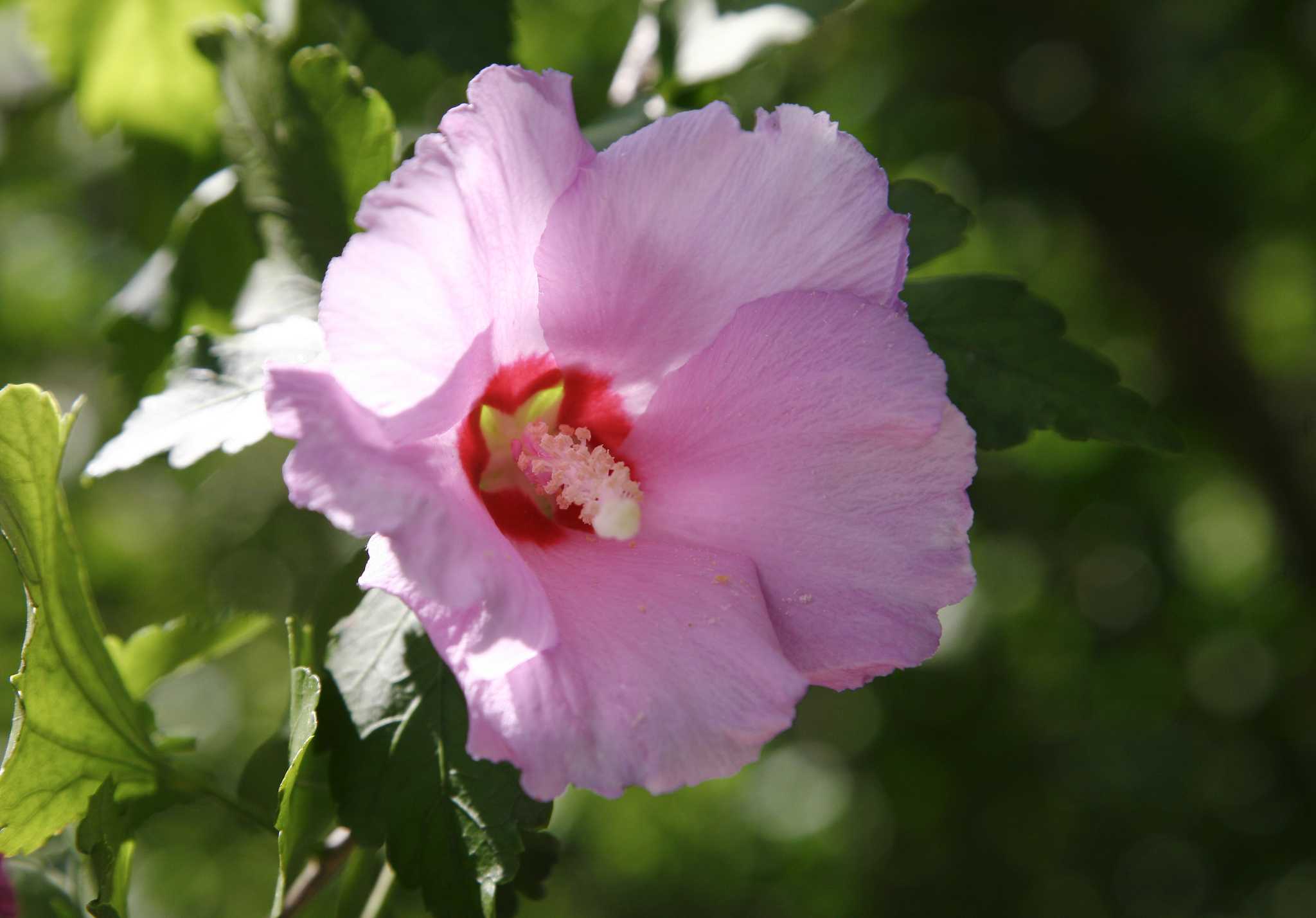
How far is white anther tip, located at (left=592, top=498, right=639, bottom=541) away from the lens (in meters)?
0.79

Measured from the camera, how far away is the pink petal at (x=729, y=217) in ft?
2.50

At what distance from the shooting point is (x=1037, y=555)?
10.3 ft

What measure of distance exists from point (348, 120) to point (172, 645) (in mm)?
519

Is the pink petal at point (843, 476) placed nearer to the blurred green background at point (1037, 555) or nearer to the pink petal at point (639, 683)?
the pink petal at point (639, 683)

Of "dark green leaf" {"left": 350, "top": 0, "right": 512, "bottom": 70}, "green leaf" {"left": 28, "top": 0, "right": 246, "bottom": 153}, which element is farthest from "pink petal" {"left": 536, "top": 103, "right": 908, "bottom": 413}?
"green leaf" {"left": 28, "top": 0, "right": 246, "bottom": 153}

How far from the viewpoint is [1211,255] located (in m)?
2.85

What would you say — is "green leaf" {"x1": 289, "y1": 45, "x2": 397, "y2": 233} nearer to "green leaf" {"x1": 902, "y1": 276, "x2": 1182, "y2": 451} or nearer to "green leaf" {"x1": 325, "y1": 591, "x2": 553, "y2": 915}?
"green leaf" {"x1": 325, "y1": 591, "x2": 553, "y2": 915}

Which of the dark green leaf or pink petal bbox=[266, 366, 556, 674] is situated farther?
the dark green leaf

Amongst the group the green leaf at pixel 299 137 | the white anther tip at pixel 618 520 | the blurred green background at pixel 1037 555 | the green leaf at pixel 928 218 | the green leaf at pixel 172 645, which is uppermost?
the green leaf at pixel 299 137

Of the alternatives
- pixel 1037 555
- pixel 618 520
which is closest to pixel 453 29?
pixel 618 520

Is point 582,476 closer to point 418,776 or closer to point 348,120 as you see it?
point 418,776

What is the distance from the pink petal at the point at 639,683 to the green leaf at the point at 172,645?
1.62 feet

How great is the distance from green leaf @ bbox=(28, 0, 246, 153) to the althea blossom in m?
0.70

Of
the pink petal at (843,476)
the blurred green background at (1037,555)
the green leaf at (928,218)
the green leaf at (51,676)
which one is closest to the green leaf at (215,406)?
the green leaf at (51,676)
